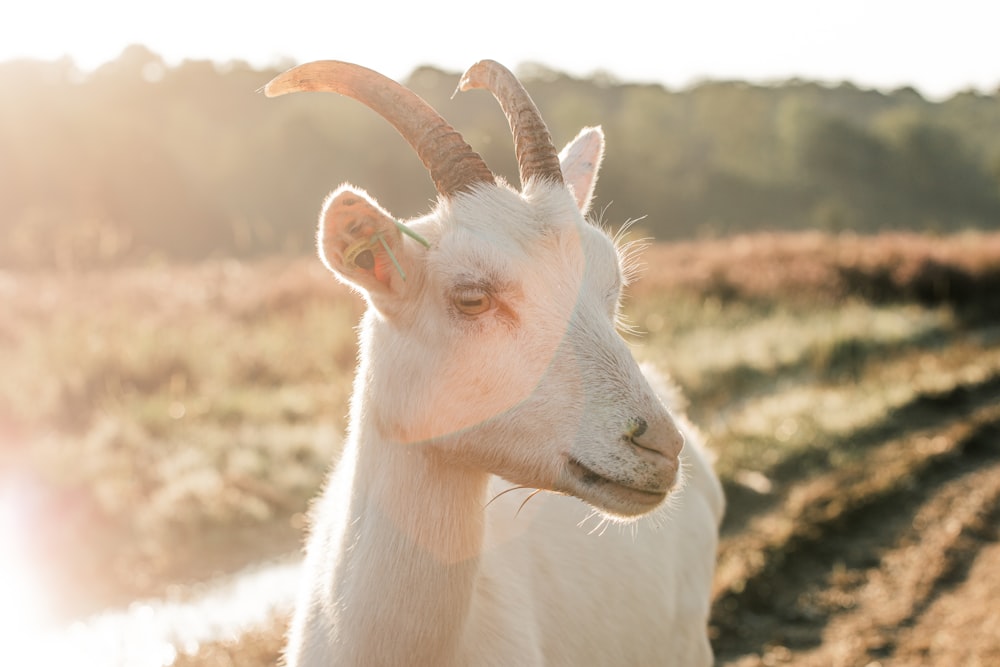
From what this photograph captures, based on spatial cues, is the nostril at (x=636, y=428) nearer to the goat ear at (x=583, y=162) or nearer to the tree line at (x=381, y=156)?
the goat ear at (x=583, y=162)

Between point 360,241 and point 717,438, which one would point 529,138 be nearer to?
point 360,241

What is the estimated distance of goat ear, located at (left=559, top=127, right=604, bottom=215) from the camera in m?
3.80

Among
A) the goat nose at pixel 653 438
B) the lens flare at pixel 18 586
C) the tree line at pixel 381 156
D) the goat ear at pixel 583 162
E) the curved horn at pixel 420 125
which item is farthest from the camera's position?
the tree line at pixel 381 156

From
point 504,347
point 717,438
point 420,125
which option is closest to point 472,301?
point 504,347

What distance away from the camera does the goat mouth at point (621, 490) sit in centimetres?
273

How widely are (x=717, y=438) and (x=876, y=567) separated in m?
2.74

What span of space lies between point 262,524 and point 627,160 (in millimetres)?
52933

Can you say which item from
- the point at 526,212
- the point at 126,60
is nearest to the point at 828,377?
the point at 526,212

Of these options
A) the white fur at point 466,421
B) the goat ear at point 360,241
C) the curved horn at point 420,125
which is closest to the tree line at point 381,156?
the curved horn at point 420,125

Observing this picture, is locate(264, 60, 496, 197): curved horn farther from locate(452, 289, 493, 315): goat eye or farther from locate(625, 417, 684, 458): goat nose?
locate(625, 417, 684, 458): goat nose

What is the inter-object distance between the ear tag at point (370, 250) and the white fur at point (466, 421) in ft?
0.08

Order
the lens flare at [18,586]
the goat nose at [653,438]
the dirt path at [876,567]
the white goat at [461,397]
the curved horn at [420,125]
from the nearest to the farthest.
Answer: the goat nose at [653,438] → the white goat at [461,397] → the curved horn at [420,125] → the dirt path at [876,567] → the lens flare at [18,586]

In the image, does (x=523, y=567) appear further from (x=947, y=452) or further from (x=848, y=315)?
(x=848, y=315)

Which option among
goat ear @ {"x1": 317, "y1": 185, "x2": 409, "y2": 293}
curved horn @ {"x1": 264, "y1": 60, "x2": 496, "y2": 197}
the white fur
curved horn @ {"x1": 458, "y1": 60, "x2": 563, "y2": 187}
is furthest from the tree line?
goat ear @ {"x1": 317, "y1": 185, "x2": 409, "y2": 293}
